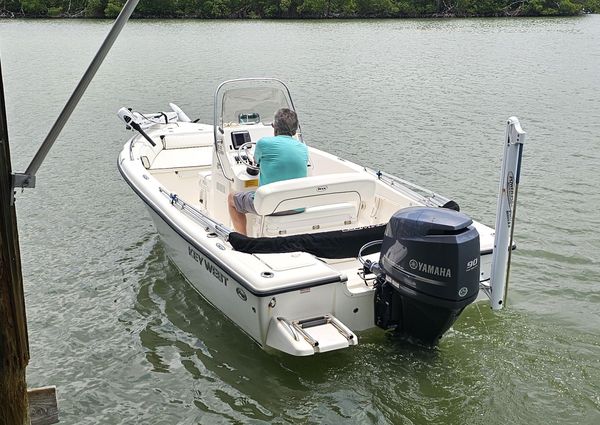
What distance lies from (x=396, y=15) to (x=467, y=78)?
3695 centimetres

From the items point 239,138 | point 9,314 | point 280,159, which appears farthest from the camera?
point 239,138

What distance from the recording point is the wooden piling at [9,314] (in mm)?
2473

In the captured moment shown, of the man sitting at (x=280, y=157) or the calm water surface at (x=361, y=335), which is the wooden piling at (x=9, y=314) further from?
the man sitting at (x=280, y=157)

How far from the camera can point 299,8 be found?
51.3 metres

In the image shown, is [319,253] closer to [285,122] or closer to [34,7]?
[285,122]

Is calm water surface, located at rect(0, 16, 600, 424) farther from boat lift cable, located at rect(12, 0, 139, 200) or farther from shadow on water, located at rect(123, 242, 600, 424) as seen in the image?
boat lift cable, located at rect(12, 0, 139, 200)

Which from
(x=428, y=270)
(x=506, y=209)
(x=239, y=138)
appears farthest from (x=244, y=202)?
(x=506, y=209)

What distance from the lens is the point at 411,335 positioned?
168 inches

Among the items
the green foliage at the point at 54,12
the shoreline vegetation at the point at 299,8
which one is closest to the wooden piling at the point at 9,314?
the shoreline vegetation at the point at 299,8

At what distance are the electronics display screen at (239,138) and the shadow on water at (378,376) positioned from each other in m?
1.81

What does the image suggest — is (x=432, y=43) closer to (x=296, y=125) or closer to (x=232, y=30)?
(x=232, y=30)

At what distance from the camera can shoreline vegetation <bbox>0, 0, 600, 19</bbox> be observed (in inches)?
1898

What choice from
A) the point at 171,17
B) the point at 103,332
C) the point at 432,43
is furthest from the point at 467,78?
the point at 171,17

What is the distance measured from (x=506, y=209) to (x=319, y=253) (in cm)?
134
